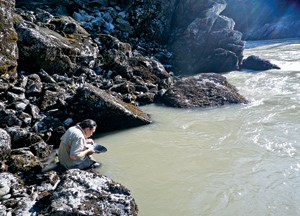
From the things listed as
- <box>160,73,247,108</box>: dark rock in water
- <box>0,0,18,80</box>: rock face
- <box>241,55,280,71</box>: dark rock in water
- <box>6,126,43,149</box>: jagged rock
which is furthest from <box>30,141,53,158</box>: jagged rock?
<box>241,55,280,71</box>: dark rock in water

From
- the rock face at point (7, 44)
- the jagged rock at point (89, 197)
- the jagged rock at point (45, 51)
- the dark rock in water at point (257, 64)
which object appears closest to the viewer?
the jagged rock at point (89, 197)

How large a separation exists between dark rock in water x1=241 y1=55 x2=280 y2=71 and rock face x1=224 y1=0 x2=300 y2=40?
28284mm

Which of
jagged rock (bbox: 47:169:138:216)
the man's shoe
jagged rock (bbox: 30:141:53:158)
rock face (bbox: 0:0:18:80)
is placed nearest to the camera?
jagged rock (bbox: 47:169:138:216)

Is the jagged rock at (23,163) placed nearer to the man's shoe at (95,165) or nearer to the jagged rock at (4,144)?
the jagged rock at (4,144)

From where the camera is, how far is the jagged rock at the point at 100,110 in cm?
1170

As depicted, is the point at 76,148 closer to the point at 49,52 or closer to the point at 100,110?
the point at 100,110

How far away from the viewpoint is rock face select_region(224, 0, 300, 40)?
51.6 m

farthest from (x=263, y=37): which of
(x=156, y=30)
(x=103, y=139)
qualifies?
(x=103, y=139)

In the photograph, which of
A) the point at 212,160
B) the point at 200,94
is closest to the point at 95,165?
A: the point at 212,160

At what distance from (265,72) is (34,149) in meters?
18.0

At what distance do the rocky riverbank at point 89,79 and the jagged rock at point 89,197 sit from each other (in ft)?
0.06

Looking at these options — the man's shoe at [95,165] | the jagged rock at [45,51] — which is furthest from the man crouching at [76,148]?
the jagged rock at [45,51]

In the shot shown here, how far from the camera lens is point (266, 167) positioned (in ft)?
28.8

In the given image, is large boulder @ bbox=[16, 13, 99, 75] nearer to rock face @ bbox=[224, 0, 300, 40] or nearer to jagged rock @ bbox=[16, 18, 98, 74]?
jagged rock @ bbox=[16, 18, 98, 74]
